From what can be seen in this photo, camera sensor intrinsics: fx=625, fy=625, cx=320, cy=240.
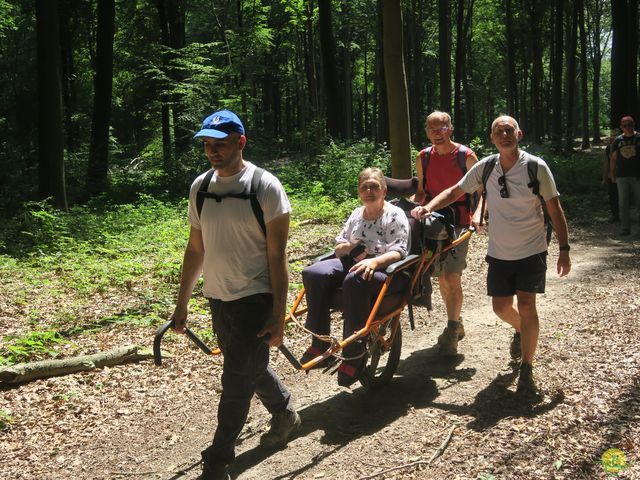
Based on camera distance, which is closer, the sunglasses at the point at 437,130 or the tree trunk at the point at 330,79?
the sunglasses at the point at 437,130

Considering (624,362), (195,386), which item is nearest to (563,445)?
(624,362)

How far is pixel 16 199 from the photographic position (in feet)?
59.0

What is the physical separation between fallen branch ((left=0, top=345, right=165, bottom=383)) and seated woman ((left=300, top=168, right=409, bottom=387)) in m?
2.54

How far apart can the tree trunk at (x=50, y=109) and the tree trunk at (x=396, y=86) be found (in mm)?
8741

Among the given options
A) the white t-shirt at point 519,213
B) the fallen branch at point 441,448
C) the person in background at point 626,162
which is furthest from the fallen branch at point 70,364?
the person in background at point 626,162

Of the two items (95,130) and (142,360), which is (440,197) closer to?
(142,360)

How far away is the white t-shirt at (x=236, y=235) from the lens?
3.95 metres

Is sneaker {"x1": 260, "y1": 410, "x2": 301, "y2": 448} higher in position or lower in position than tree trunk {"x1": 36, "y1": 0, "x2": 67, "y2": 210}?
lower

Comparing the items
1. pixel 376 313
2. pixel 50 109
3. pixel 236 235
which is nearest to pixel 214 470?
pixel 236 235

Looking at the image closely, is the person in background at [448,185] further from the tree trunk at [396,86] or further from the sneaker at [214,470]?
the tree trunk at [396,86]

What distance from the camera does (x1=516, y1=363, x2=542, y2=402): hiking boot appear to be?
520cm

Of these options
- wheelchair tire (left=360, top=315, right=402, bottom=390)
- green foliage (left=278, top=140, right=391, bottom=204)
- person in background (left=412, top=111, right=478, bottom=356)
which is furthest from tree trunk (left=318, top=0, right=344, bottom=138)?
wheelchair tire (left=360, top=315, right=402, bottom=390)

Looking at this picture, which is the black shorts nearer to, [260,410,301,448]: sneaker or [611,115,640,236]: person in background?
[260,410,301,448]: sneaker

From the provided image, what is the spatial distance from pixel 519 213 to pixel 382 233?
116cm
